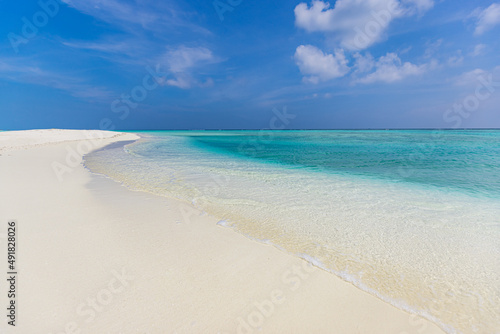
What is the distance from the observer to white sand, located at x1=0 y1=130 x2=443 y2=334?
2340 mm

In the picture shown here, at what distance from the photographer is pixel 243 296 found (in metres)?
2.70

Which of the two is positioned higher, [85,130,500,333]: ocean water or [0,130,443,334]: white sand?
[0,130,443,334]: white sand

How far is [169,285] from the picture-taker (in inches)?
111

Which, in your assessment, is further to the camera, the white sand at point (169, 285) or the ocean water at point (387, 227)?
the ocean water at point (387, 227)

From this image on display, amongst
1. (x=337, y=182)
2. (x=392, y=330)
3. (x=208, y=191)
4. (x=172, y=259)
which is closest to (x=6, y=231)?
(x=172, y=259)

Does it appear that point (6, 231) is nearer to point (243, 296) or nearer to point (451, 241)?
point (243, 296)

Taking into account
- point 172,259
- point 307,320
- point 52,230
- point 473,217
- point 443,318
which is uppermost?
point 52,230

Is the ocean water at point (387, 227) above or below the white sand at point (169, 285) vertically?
below

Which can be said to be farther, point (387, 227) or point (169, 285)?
point (387, 227)

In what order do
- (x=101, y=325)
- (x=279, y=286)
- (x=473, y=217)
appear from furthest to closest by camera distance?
(x=473, y=217), (x=279, y=286), (x=101, y=325)

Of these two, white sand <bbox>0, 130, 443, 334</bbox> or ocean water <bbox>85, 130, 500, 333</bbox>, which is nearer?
white sand <bbox>0, 130, 443, 334</bbox>

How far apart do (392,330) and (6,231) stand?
20.5ft

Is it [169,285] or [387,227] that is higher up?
[169,285]

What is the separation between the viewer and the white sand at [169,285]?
2.34m
